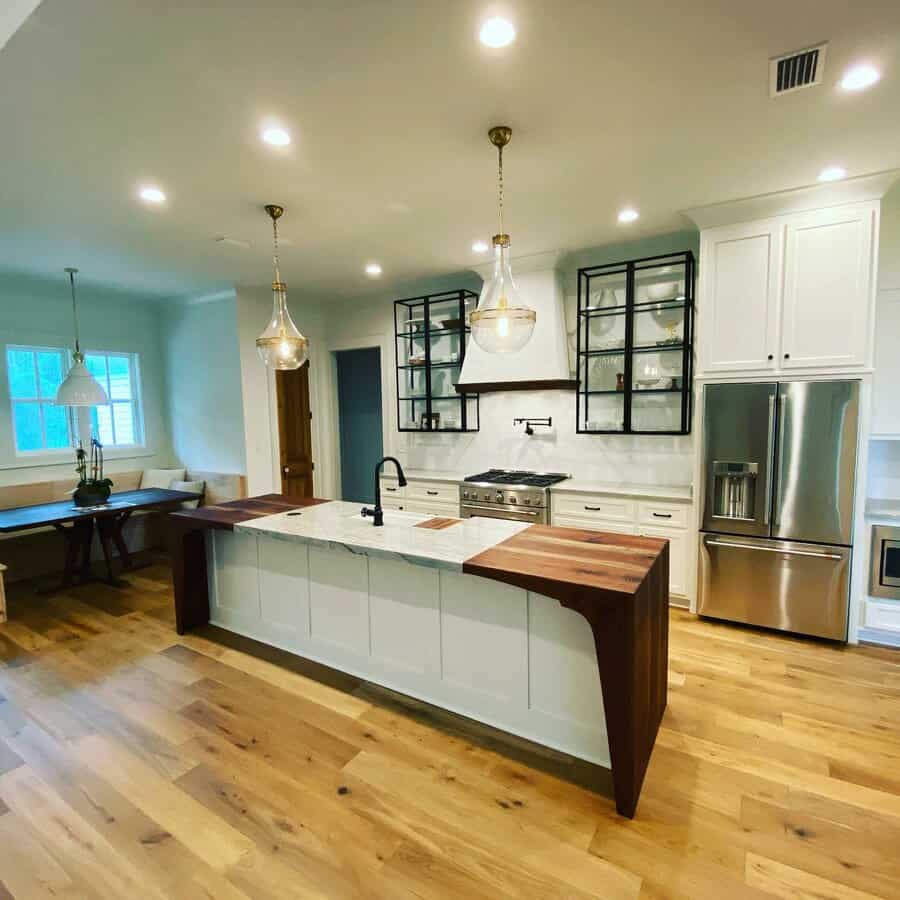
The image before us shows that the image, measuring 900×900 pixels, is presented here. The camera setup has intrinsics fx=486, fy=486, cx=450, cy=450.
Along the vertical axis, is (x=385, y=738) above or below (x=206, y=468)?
below

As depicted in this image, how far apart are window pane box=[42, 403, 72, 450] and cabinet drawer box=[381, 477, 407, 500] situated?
3253mm

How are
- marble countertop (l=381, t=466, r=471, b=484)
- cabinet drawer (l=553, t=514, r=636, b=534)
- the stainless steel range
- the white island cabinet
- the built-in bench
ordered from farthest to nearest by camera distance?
marble countertop (l=381, t=466, r=471, b=484) → the built-in bench → the stainless steel range → cabinet drawer (l=553, t=514, r=636, b=534) → the white island cabinet

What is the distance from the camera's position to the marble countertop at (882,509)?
300 cm

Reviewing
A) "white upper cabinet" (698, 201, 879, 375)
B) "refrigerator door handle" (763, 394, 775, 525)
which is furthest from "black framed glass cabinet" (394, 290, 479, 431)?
"refrigerator door handle" (763, 394, 775, 525)

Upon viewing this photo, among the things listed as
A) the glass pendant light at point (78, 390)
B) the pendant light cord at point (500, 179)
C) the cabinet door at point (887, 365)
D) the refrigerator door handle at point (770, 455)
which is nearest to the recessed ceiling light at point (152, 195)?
the pendant light cord at point (500, 179)

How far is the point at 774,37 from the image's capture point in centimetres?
166

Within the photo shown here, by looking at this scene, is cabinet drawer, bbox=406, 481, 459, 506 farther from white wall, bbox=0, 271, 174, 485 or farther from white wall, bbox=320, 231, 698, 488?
white wall, bbox=0, 271, 174, 485

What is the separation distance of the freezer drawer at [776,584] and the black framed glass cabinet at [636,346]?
989mm

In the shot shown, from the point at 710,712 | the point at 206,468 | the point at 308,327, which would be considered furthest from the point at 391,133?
the point at 206,468

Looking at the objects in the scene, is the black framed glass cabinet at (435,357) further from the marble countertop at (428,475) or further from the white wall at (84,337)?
the white wall at (84,337)

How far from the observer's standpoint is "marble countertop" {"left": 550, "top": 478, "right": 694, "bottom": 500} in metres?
3.54

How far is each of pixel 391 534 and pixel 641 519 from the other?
2.07 m

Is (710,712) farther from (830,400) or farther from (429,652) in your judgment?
(830,400)

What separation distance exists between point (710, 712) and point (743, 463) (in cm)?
160
